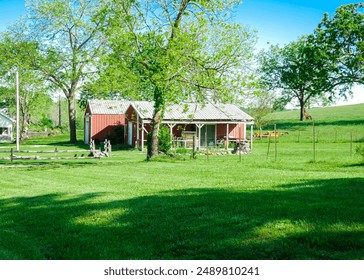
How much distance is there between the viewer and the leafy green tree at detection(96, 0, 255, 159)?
71.2ft

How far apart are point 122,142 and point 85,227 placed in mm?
38322

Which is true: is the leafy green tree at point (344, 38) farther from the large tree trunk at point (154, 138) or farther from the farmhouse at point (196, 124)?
the large tree trunk at point (154, 138)

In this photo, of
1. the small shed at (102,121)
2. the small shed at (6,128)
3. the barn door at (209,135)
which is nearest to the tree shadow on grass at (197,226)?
the barn door at (209,135)

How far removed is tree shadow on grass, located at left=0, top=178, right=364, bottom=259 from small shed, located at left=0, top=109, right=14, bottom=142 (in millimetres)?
58323

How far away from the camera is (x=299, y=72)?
57.6m

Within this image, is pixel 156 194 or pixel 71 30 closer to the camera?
pixel 156 194

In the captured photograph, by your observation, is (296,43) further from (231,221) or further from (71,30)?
(231,221)

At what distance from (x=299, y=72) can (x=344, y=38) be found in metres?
8.33

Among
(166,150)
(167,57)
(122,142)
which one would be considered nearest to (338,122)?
(122,142)

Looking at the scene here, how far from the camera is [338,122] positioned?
62.0 meters

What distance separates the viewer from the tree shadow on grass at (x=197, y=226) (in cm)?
647

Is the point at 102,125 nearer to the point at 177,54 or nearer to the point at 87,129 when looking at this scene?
the point at 87,129

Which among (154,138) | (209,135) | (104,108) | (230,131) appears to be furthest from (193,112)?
(154,138)
